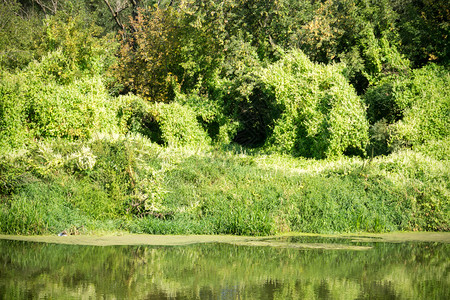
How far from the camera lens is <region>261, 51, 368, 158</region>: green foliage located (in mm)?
18359

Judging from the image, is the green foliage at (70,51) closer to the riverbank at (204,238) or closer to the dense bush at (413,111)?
the riverbank at (204,238)

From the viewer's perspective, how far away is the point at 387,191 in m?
12.7

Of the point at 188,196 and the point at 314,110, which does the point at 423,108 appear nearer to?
the point at 314,110

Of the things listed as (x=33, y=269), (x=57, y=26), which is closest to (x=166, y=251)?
(x=33, y=269)

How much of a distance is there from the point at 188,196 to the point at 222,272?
4083mm

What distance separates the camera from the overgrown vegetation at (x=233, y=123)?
39.4 ft

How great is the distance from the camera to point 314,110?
18953mm

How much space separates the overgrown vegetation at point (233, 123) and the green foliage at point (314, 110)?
51 millimetres

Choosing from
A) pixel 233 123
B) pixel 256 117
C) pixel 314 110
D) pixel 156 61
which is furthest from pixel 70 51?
pixel 314 110

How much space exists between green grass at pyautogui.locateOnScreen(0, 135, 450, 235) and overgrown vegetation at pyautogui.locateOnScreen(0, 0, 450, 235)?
0.04 m

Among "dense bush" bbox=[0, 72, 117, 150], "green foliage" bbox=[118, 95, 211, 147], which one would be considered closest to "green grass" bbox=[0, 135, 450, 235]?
"dense bush" bbox=[0, 72, 117, 150]

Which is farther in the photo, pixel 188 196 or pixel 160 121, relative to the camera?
pixel 160 121

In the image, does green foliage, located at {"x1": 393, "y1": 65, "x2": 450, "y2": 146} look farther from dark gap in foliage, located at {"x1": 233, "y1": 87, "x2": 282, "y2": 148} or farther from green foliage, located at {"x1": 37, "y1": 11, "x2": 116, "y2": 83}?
green foliage, located at {"x1": 37, "y1": 11, "x2": 116, "y2": 83}

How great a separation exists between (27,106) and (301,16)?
457 inches
